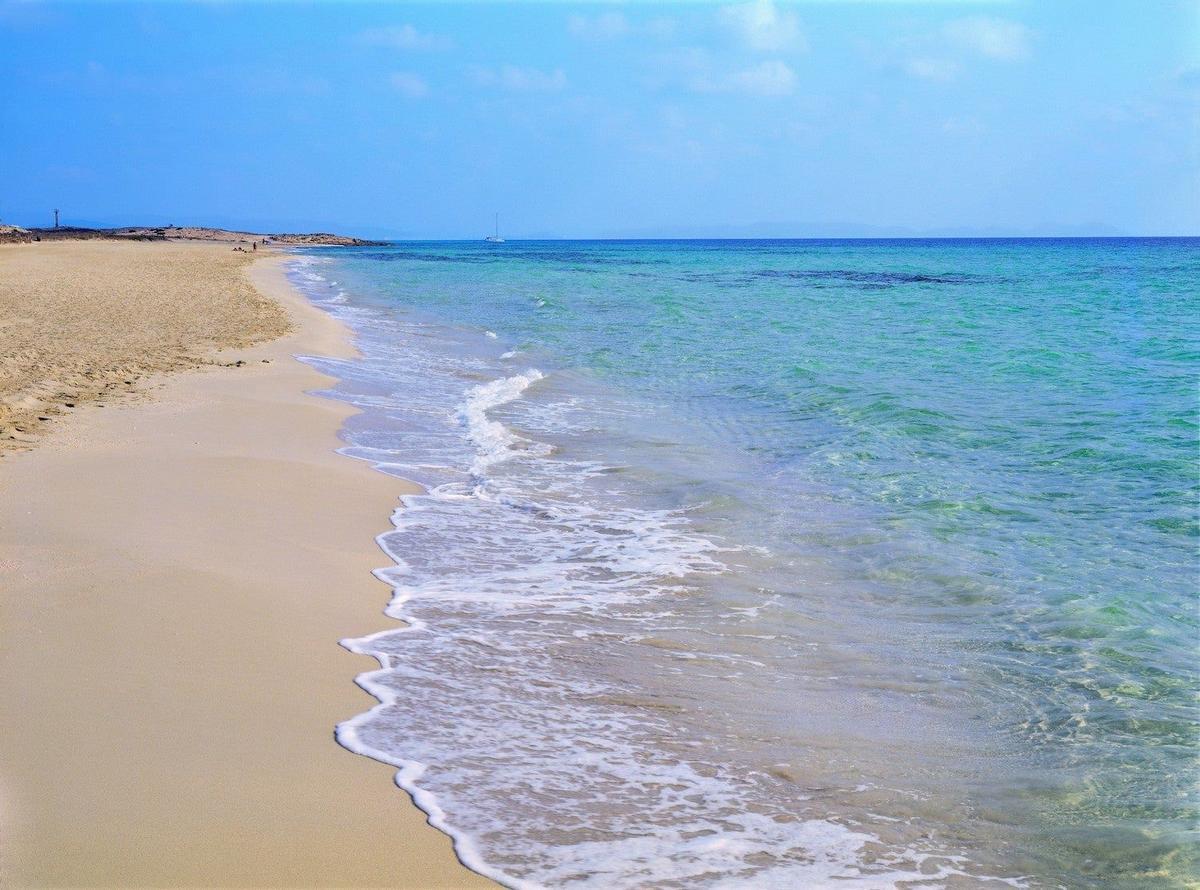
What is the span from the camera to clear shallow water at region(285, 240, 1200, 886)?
3295 millimetres

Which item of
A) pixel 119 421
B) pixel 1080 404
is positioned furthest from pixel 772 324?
pixel 119 421

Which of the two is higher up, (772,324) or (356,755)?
(772,324)

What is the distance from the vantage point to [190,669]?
13.1 ft

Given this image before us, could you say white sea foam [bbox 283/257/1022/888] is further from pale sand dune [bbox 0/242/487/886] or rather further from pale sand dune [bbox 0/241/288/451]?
pale sand dune [bbox 0/241/288/451]

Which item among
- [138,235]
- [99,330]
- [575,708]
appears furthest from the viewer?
[138,235]

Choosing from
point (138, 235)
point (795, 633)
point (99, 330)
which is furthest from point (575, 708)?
point (138, 235)

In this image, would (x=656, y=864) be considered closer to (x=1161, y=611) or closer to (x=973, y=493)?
(x=1161, y=611)

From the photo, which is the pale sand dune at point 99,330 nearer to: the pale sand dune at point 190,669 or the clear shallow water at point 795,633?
the pale sand dune at point 190,669

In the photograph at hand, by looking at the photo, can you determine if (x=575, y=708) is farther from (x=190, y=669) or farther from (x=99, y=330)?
(x=99, y=330)

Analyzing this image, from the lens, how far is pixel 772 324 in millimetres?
23297

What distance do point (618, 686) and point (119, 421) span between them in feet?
20.5

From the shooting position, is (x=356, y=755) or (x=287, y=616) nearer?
(x=356, y=755)

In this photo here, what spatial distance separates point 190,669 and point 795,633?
9.68ft

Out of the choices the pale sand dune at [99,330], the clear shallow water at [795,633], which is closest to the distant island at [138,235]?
the pale sand dune at [99,330]
